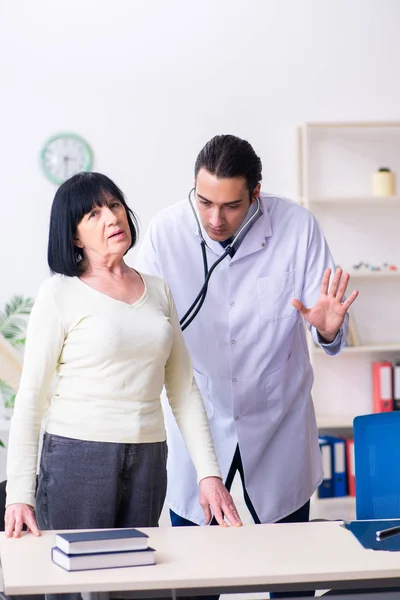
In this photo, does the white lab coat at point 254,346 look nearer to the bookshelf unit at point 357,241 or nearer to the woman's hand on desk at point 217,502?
the woman's hand on desk at point 217,502

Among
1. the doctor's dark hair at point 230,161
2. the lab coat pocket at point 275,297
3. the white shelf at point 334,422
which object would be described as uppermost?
the doctor's dark hair at point 230,161

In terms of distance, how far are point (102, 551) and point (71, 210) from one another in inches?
29.1

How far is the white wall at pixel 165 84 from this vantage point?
4.66m

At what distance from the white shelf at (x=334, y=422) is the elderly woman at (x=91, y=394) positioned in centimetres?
290

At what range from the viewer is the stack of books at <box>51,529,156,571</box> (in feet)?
5.01

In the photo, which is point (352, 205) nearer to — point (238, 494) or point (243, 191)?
point (238, 494)

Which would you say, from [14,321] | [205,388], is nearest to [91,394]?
[205,388]

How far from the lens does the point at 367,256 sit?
16.4ft

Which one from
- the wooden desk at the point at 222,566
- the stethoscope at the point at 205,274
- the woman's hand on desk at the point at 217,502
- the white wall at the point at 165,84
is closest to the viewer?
the wooden desk at the point at 222,566

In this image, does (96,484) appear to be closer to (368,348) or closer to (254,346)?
(254,346)

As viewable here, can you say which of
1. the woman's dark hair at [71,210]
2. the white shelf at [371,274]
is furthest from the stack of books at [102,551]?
the white shelf at [371,274]

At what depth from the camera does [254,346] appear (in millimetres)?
2299

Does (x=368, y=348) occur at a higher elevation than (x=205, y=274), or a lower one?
lower

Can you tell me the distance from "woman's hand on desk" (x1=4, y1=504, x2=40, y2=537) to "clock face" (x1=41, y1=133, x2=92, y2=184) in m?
3.12
